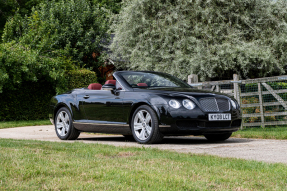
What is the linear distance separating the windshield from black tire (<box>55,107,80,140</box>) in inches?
70.5

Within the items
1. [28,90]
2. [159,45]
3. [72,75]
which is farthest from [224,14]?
[28,90]

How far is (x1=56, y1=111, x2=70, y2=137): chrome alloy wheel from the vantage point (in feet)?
34.4

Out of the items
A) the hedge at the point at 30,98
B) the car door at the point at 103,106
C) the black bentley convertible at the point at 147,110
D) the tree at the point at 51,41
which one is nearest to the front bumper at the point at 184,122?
the black bentley convertible at the point at 147,110

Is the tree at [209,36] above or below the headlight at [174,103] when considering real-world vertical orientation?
above

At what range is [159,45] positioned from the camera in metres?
22.5

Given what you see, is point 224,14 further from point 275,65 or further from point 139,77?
point 139,77

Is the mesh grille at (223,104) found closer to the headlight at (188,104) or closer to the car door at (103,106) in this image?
the headlight at (188,104)

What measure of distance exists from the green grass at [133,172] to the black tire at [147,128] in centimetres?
204

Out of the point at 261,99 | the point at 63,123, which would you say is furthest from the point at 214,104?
the point at 261,99

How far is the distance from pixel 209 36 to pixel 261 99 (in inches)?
358

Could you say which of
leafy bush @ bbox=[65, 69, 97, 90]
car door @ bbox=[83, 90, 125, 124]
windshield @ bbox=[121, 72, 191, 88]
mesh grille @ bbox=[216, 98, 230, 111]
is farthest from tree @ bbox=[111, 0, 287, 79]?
mesh grille @ bbox=[216, 98, 230, 111]

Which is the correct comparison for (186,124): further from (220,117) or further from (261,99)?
(261,99)

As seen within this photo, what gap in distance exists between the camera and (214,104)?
865cm

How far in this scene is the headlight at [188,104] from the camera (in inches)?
328
